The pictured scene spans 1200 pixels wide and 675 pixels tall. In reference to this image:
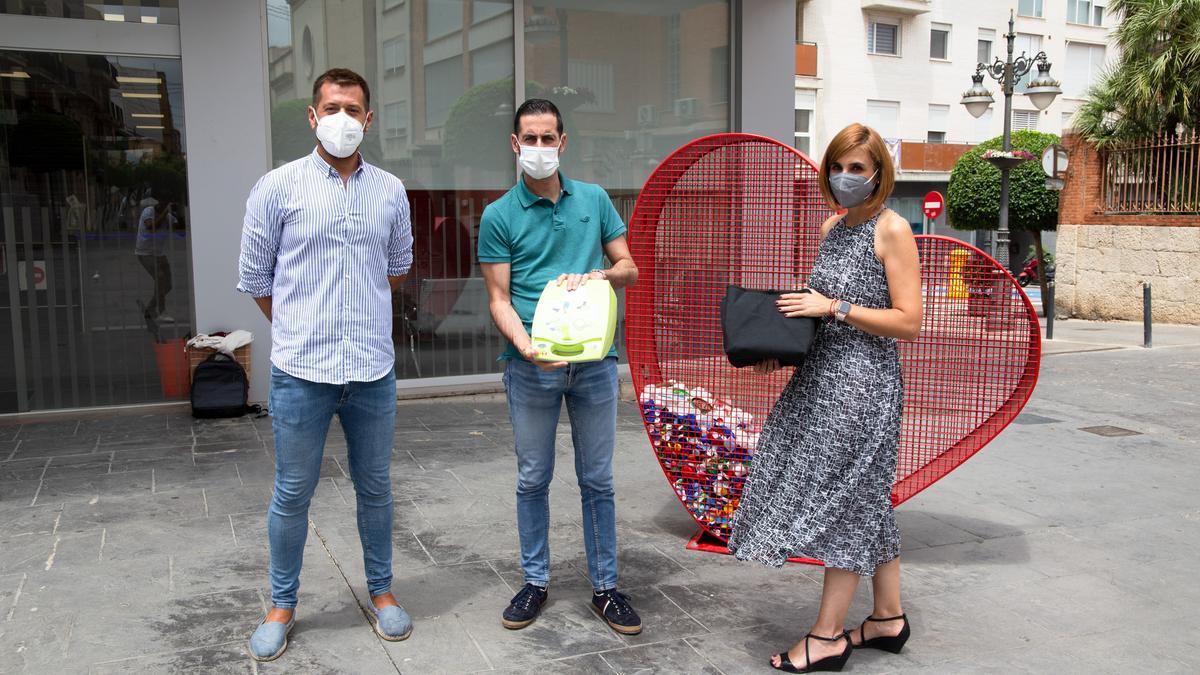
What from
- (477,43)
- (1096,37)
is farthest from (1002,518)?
(1096,37)

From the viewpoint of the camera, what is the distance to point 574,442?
3.68 m

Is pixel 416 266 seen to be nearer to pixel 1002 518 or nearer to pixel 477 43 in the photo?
pixel 477 43

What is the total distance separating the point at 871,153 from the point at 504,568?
2340mm

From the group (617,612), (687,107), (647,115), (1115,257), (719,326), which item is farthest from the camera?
(1115,257)

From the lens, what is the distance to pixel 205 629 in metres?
3.63

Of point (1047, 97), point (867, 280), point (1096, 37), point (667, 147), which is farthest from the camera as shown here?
point (1096, 37)

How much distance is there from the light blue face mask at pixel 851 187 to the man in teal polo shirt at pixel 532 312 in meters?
0.81

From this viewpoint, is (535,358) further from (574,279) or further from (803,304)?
(803,304)

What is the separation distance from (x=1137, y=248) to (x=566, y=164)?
1199 cm

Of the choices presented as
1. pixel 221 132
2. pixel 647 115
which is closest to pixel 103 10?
pixel 221 132

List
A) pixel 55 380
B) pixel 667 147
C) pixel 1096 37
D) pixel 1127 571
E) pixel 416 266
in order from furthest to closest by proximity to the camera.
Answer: pixel 1096 37 < pixel 667 147 < pixel 416 266 < pixel 55 380 < pixel 1127 571

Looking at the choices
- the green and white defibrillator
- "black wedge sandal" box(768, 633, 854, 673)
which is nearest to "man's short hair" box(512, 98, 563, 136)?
the green and white defibrillator

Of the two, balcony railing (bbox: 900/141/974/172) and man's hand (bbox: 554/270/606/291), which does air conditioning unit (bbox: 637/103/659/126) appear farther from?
balcony railing (bbox: 900/141/974/172)

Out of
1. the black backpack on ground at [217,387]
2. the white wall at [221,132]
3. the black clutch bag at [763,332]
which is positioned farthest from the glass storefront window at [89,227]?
the black clutch bag at [763,332]
